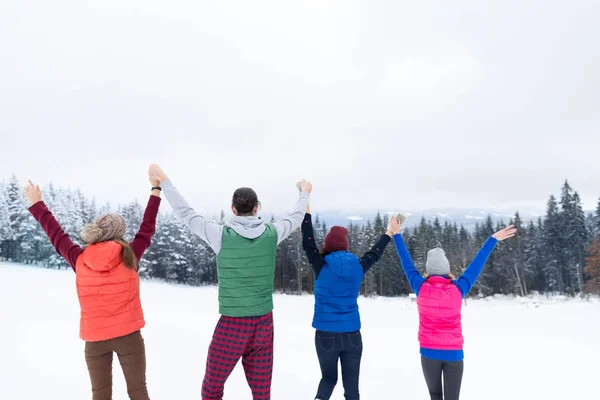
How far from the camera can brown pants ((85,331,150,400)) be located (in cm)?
334

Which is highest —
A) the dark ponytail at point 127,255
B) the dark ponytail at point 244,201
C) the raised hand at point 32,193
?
the raised hand at point 32,193

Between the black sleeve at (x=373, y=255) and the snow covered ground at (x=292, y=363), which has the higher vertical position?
the black sleeve at (x=373, y=255)

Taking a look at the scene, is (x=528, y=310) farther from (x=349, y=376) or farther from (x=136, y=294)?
(x=136, y=294)

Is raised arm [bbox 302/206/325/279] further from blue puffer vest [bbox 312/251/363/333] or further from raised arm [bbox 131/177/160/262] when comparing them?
raised arm [bbox 131/177/160/262]

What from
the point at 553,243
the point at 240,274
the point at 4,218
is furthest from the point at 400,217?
the point at 4,218

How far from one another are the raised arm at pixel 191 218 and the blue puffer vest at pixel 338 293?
4.57 ft

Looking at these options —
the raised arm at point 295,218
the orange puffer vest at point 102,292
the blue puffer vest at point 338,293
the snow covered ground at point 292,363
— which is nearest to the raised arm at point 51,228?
the orange puffer vest at point 102,292

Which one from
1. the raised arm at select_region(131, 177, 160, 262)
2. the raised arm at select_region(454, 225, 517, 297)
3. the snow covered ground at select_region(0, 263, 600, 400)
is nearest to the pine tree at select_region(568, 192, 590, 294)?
the snow covered ground at select_region(0, 263, 600, 400)

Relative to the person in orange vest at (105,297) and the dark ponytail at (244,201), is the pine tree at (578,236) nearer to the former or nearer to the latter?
the dark ponytail at (244,201)

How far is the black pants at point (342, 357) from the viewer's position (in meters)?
4.08

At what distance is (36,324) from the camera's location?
936cm

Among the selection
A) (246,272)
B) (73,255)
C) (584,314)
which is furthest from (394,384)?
(584,314)

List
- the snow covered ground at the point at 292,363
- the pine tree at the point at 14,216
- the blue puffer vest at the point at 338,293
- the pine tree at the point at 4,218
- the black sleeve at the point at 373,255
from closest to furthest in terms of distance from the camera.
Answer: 1. the blue puffer vest at the point at 338,293
2. the black sleeve at the point at 373,255
3. the snow covered ground at the point at 292,363
4. the pine tree at the point at 4,218
5. the pine tree at the point at 14,216

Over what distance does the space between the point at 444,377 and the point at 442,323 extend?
583 millimetres
